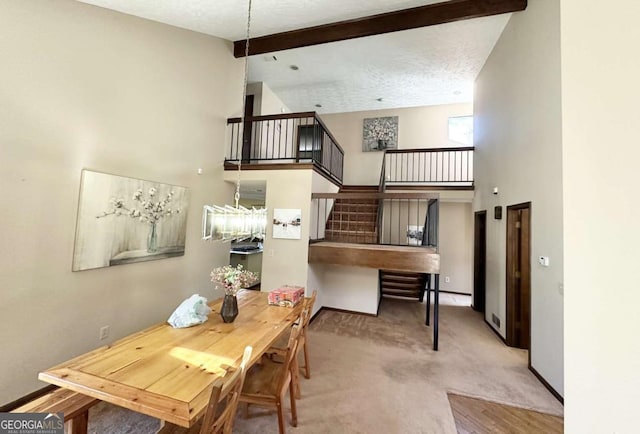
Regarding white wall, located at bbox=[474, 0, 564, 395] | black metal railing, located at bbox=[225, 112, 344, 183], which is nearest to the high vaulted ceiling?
white wall, located at bbox=[474, 0, 564, 395]

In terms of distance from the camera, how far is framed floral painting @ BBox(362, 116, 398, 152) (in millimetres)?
7844

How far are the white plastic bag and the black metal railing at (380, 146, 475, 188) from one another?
5.40m

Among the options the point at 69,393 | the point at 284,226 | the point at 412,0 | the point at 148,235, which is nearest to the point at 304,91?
the point at 412,0

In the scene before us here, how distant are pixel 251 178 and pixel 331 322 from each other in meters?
3.02

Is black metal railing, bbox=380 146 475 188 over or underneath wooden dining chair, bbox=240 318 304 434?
over

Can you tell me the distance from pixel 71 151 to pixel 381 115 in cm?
744

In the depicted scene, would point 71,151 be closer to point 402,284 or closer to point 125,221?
point 125,221

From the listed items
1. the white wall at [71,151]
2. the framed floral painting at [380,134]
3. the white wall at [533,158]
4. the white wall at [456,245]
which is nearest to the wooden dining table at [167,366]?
the white wall at [71,151]

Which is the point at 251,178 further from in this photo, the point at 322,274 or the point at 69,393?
the point at 69,393

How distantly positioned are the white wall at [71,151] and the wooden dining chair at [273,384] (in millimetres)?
2016

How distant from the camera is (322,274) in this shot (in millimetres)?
5145

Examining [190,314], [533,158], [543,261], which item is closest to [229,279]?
[190,314]

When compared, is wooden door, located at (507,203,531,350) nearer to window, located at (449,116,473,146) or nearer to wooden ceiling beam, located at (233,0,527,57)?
wooden ceiling beam, located at (233,0,527,57)

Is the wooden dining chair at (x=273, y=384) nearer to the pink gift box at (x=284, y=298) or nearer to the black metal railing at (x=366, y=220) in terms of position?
the pink gift box at (x=284, y=298)
